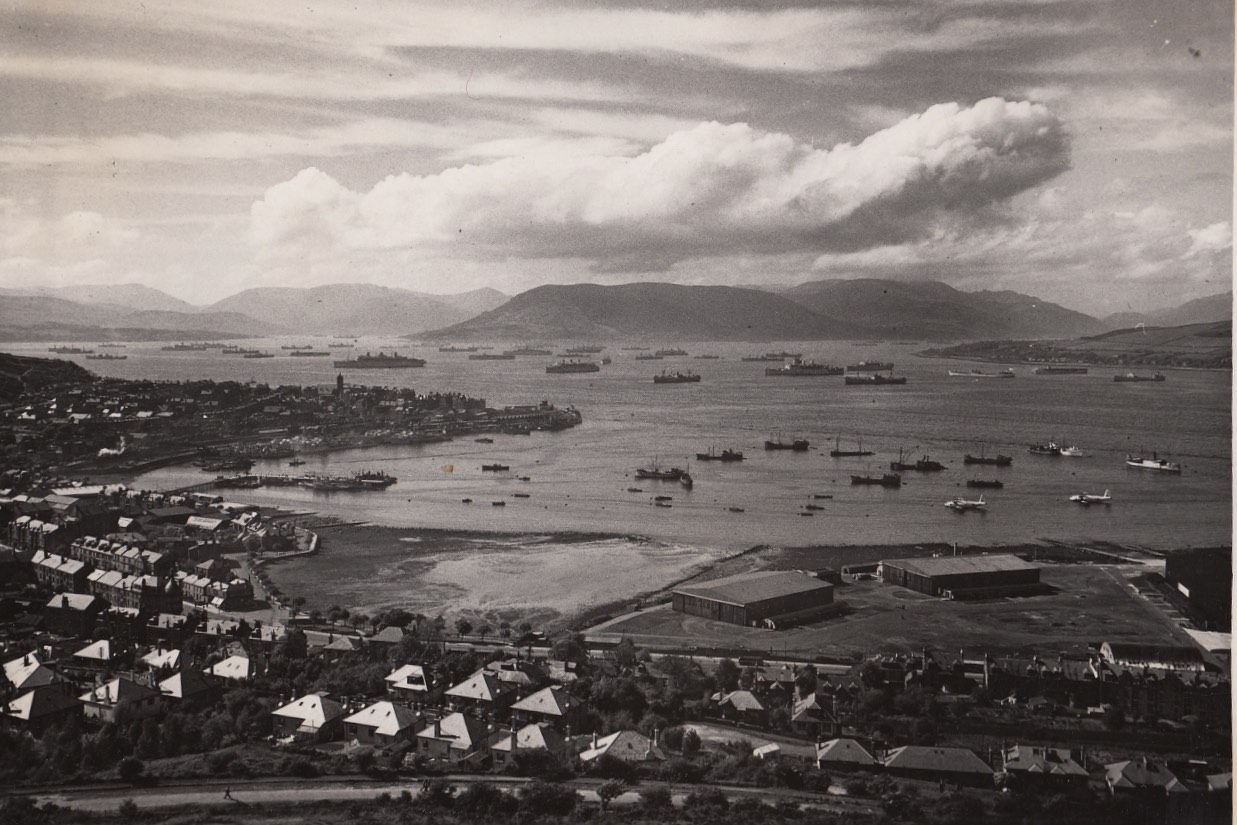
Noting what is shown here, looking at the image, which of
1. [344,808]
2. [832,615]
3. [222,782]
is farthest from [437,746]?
[832,615]

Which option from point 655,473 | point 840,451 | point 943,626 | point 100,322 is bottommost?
point 943,626

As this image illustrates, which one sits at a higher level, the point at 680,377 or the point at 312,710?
the point at 680,377

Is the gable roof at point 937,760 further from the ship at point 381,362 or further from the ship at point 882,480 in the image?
the ship at point 381,362

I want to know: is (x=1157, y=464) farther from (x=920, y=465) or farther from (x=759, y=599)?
(x=759, y=599)

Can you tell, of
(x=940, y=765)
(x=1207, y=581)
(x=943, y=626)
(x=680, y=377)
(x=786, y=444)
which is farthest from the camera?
(x=680, y=377)

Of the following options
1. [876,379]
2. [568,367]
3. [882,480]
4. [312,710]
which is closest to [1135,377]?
[882,480]

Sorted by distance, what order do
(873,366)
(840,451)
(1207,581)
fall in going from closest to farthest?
(1207,581) < (873,366) < (840,451)

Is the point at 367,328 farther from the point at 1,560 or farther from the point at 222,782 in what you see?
the point at 222,782
